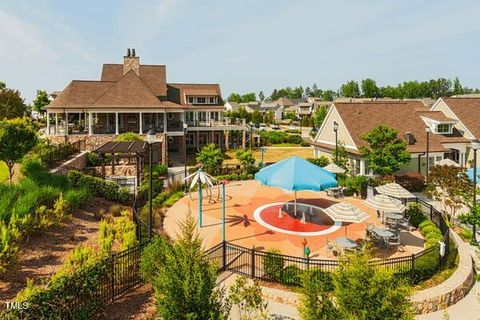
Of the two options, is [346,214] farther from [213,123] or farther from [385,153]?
[213,123]

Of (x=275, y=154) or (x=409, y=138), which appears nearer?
(x=409, y=138)

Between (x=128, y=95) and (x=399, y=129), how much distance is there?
28719mm

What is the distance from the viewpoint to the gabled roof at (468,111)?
1351 inches

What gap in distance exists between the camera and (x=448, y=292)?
1131 centimetres

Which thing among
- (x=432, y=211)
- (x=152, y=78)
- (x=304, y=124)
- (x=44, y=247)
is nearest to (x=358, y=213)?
(x=432, y=211)

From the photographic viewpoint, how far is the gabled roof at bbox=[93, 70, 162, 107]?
36.1 metres

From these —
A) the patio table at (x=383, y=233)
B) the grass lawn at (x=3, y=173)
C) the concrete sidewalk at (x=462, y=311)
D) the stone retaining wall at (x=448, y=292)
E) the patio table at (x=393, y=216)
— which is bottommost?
the concrete sidewalk at (x=462, y=311)

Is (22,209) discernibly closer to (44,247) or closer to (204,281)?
(44,247)

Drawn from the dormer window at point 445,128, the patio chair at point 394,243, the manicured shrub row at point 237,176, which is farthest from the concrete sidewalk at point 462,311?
the dormer window at point 445,128

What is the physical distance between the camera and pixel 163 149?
36.0 m

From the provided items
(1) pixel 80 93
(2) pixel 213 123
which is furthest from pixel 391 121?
(1) pixel 80 93

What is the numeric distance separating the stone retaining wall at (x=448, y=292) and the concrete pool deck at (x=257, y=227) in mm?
2026

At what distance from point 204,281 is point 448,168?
19.1 metres

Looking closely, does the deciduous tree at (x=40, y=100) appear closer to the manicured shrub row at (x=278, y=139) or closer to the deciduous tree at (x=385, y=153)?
the manicured shrub row at (x=278, y=139)
